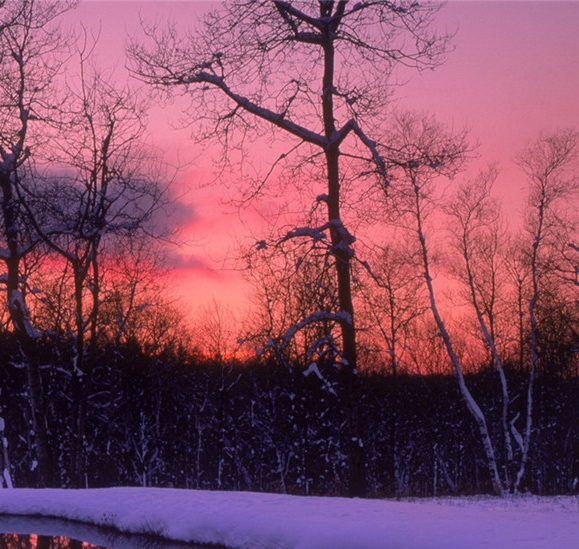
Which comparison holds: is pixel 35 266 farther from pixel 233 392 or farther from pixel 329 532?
pixel 329 532

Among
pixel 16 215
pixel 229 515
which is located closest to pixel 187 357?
pixel 16 215

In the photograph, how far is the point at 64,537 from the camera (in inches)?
589

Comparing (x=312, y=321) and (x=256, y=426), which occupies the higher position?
(x=312, y=321)

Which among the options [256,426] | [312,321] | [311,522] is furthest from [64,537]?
[256,426]

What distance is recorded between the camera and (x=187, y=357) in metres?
40.5

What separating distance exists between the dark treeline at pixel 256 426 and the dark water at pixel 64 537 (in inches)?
603

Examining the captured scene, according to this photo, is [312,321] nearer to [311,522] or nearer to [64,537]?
[64,537]

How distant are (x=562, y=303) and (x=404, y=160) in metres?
18.4

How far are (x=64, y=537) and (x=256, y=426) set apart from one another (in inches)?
835

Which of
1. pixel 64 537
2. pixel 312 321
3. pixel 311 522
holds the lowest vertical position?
pixel 64 537

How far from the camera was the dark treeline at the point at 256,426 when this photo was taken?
34.0 m

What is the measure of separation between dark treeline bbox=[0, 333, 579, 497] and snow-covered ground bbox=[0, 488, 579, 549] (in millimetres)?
15804

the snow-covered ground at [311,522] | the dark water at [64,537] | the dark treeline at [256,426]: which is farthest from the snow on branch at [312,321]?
the dark treeline at [256,426]

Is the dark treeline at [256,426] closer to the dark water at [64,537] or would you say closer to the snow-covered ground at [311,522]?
the dark water at [64,537]
